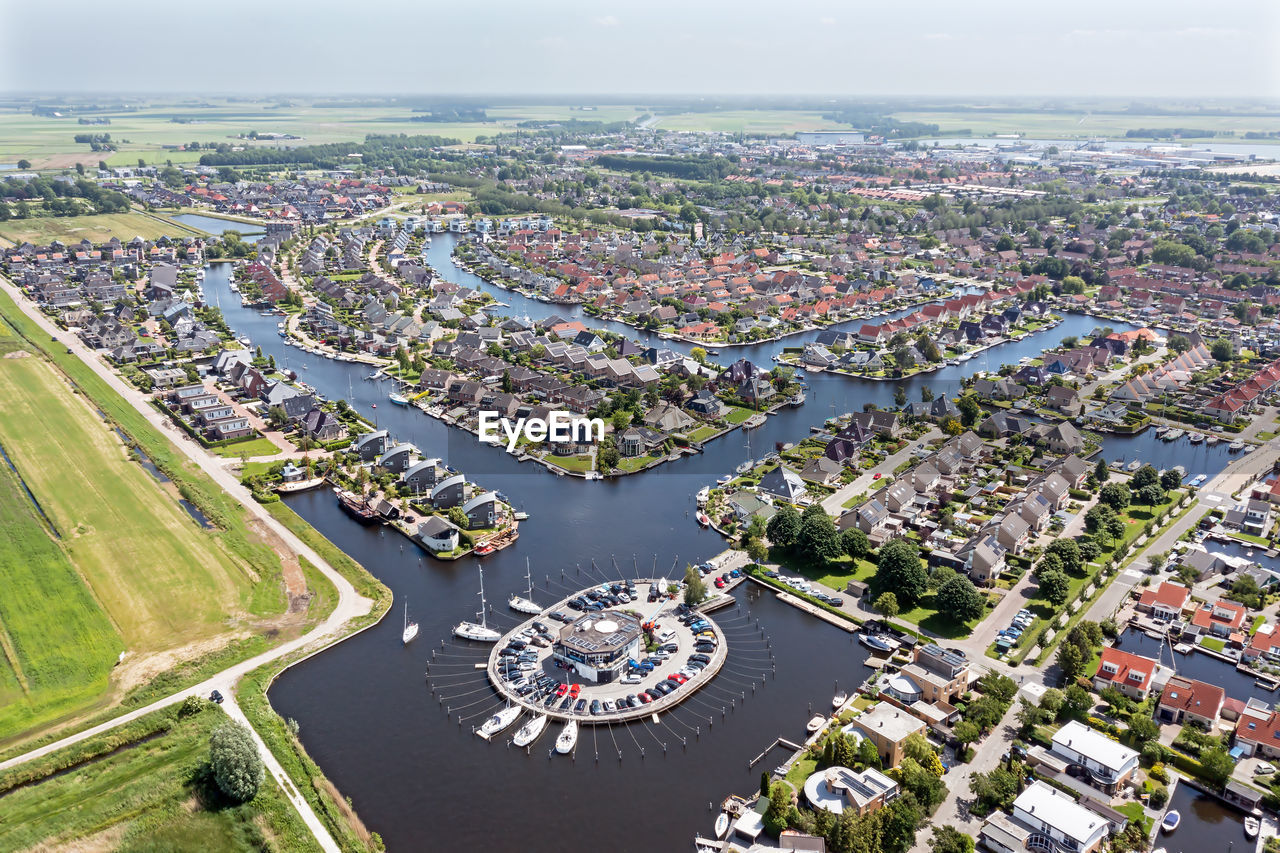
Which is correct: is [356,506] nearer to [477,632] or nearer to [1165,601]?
[477,632]

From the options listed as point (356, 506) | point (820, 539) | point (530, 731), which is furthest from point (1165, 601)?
point (356, 506)

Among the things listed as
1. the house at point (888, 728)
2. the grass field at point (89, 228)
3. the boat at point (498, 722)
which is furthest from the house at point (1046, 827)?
the grass field at point (89, 228)

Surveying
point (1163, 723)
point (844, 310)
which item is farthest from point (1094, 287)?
point (1163, 723)

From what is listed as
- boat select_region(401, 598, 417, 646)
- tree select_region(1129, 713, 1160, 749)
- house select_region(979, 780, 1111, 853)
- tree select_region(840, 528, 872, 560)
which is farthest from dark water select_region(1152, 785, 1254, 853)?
boat select_region(401, 598, 417, 646)

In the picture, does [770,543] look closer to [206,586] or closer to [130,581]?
[206,586]

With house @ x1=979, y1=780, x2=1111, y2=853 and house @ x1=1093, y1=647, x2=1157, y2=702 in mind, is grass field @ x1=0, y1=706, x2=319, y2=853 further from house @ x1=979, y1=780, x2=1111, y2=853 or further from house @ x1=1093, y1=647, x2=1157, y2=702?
house @ x1=1093, y1=647, x2=1157, y2=702

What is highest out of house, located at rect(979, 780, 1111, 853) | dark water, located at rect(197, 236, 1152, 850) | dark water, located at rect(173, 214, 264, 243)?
dark water, located at rect(173, 214, 264, 243)
